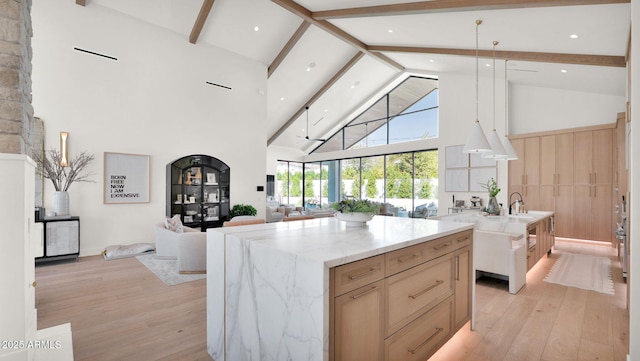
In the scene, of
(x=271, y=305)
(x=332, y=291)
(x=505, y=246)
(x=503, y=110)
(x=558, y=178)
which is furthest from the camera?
(x=503, y=110)

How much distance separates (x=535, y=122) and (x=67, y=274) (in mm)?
9760

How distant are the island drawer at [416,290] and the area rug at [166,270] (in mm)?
3178

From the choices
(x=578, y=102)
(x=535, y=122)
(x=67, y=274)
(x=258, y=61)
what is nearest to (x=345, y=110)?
(x=258, y=61)

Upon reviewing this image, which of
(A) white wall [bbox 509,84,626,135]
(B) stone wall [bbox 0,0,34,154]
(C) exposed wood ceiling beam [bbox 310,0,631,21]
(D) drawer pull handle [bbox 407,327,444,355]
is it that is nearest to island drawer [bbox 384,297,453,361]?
(D) drawer pull handle [bbox 407,327,444,355]

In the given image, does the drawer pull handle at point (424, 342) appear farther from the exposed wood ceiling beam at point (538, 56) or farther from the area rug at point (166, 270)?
the exposed wood ceiling beam at point (538, 56)

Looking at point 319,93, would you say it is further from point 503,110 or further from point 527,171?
point 527,171

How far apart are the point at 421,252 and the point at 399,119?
30.0 ft

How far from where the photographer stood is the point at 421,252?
191cm

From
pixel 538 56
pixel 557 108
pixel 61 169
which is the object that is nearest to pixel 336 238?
pixel 538 56

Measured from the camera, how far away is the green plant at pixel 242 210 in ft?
24.5

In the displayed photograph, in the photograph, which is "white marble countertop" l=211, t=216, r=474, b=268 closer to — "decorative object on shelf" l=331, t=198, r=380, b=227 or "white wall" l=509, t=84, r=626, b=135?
"decorative object on shelf" l=331, t=198, r=380, b=227

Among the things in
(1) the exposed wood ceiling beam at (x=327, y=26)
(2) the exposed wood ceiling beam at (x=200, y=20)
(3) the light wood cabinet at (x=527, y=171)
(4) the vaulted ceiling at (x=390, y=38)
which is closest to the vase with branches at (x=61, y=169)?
(4) the vaulted ceiling at (x=390, y=38)

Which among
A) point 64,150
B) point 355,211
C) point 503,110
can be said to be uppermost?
point 503,110

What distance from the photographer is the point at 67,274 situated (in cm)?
426
